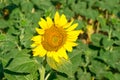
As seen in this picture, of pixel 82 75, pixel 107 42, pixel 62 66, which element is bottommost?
pixel 82 75

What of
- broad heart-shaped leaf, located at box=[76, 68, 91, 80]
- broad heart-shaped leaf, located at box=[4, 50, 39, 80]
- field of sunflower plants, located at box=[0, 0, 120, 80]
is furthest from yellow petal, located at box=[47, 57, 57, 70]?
broad heart-shaped leaf, located at box=[76, 68, 91, 80]

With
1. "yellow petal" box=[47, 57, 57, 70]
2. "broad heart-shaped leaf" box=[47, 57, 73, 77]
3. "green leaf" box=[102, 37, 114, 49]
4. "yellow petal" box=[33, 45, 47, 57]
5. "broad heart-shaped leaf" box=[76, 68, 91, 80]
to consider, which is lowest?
"broad heart-shaped leaf" box=[76, 68, 91, 80]

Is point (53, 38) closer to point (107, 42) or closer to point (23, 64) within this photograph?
point (23, 64)

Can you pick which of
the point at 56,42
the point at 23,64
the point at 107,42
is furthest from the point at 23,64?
the point at 107,42

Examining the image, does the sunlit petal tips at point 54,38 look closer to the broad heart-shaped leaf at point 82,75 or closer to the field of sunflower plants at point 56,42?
the field of sunflower plants at point 56,42

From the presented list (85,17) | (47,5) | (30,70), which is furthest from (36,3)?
(30,70)

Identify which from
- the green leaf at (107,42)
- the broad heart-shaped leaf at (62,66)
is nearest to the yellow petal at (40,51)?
the broad heart-shaped leaf at (62,66)

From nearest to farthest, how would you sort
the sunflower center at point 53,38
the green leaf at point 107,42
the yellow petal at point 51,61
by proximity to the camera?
the sunflower center at point 53,38 → the yellow petal at point 51,61 → the green leaf at point 107,42

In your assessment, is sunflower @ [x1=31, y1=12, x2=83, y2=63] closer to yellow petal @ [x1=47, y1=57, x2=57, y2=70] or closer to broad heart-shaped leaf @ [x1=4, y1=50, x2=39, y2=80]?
yellow petal @ [x1=47, y1=57, x2=57, y2=70]

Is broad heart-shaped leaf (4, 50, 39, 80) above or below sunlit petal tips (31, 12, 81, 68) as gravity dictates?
below
